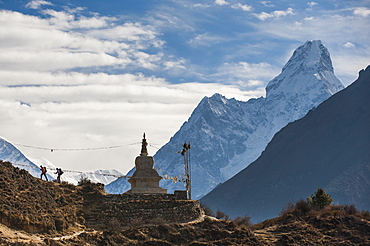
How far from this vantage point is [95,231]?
44.5 meters

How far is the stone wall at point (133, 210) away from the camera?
152 ft

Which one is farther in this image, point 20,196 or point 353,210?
point 353,210

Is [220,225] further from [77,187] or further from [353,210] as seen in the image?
[353,210]

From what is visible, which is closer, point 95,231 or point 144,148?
point 95,231

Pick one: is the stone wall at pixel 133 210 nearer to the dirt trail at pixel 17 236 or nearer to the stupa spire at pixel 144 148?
the dirt trail at pixel 17 236

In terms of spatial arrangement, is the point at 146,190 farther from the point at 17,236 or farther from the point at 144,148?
the point at 17,236

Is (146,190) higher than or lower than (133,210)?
higher

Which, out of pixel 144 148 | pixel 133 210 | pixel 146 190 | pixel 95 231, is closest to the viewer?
pixel 95 231

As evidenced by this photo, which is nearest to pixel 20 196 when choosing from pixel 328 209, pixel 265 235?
pixel 265 235

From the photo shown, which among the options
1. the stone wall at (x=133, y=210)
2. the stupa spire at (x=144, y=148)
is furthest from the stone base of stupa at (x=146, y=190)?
the stupa spire at (x=144, y=148)

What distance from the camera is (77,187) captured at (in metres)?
50.0

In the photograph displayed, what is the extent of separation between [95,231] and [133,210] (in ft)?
12.2

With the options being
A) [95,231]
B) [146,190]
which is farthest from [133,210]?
[146,190]

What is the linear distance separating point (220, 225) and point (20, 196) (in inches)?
579
